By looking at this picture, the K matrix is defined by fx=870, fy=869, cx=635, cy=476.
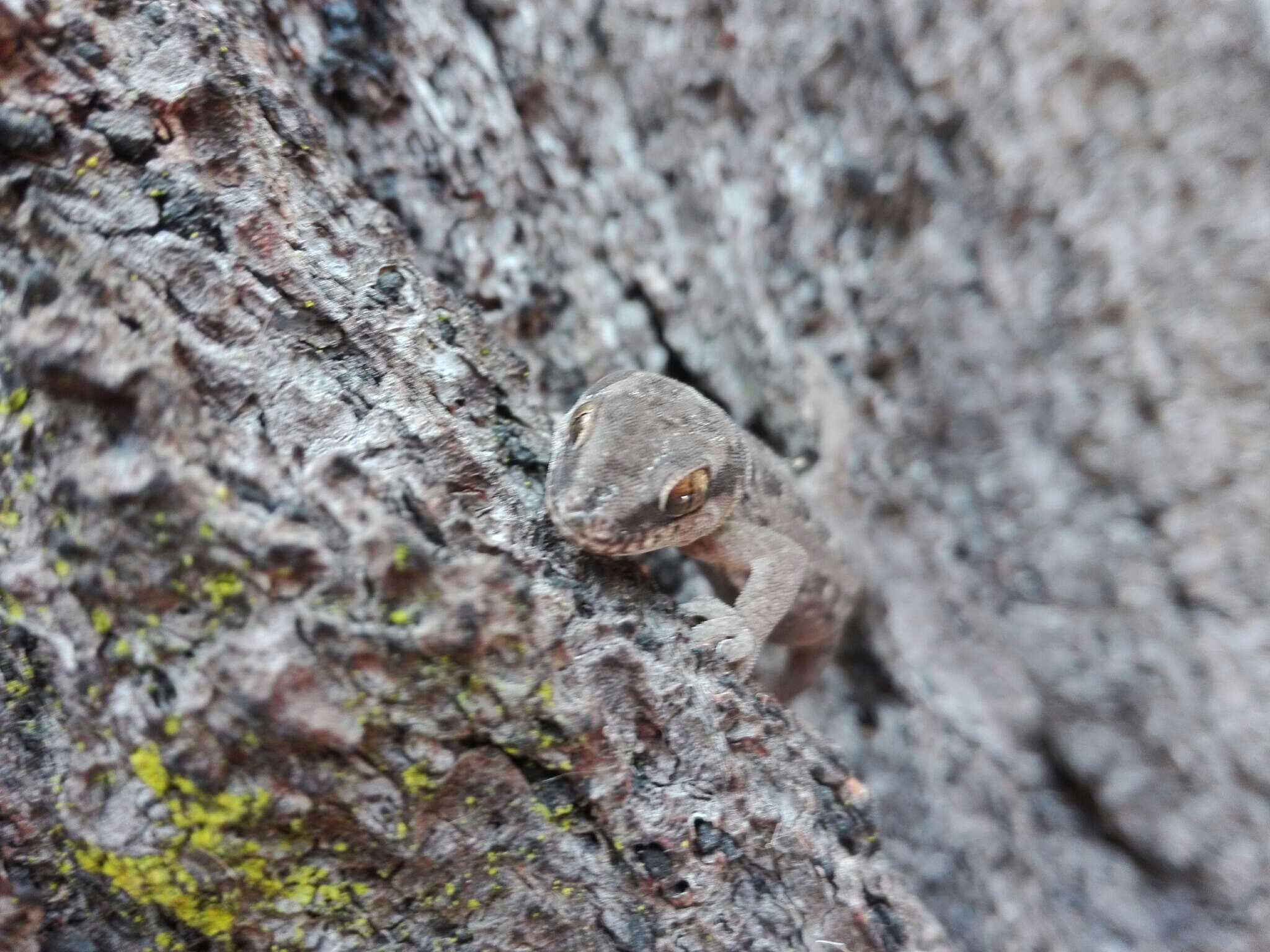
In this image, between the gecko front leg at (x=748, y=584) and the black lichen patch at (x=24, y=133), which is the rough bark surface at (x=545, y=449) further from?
the gecko front leg at (x=748, y=584)

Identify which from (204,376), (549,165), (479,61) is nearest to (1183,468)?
(549,165)

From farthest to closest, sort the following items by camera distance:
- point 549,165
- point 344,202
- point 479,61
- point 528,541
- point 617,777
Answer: point 549,165 → point 479,61 → point 344,202 → point 528,541 → point 617,777

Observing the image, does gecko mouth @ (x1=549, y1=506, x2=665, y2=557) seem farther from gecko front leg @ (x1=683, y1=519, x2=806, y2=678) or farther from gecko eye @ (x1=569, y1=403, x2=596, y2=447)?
gecko front leg @ (x1=683, y1=519, x2=806, y2=678)

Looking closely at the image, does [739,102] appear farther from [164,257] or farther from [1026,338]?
[164,257]

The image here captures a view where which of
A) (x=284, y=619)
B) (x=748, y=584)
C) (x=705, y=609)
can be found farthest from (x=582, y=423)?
(x=284, y=619)

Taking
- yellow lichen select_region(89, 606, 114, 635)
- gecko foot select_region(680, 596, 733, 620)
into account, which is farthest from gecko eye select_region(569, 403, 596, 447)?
yellow lichen select_region(89, 606, 114, 635)

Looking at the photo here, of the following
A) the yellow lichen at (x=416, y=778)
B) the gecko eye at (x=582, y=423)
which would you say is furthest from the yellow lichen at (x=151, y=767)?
the gecko eye at (x=582, y=423)

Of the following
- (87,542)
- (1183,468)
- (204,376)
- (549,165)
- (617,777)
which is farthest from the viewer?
(1183,468)
